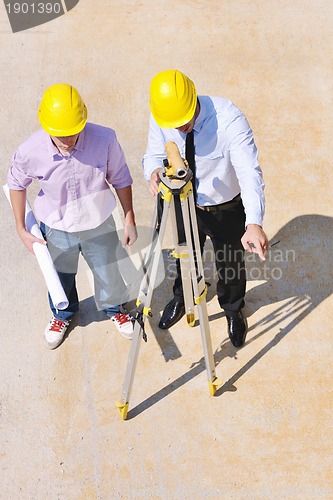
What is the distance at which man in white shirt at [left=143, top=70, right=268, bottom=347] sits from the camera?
159 inches

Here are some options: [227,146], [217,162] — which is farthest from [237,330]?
[227,146]

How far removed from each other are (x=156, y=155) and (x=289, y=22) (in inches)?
169

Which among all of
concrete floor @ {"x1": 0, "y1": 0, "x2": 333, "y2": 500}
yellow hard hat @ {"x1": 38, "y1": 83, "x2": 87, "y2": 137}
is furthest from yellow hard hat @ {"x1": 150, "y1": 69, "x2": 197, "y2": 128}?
concrete floor @ {"x1": 0, "y1": 0, "x2": 333, "y2": 500}

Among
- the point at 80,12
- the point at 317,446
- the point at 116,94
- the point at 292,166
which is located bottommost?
the point at 317,446

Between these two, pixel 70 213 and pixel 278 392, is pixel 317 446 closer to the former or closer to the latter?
pixel 278 392

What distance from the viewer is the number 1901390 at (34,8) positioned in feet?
27.7

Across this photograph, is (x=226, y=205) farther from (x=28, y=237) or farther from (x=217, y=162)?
(x=28, y=237)

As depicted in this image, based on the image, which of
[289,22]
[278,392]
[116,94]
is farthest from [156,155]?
[289,22]

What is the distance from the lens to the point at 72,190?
4.64 metres

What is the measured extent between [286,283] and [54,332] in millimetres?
1979

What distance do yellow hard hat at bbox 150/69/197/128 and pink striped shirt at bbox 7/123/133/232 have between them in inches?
22.8

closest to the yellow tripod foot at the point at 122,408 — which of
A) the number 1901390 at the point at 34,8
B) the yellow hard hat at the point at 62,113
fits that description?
the yellow hard hat at the point at 62,113

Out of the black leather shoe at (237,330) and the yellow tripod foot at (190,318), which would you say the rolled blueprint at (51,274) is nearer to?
the yellow tripod foot at (190,318)

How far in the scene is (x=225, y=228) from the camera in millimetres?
4977
